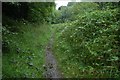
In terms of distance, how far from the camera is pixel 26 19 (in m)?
33.4

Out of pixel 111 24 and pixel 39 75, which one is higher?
pixel 111 24

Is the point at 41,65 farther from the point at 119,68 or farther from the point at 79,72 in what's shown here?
the point at 119,68

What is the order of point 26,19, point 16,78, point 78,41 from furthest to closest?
point 26,19 → point 78,41 → point 16,78

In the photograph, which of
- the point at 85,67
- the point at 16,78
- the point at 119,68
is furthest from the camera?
the point at 85,67

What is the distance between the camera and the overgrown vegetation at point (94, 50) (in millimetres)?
20009

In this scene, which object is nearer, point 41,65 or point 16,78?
point 16,78

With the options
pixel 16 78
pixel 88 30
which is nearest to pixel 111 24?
pixel 88 30

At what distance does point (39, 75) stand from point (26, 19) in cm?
1519

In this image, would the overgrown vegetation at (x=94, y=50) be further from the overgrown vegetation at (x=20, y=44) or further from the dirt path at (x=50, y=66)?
the overgrown vegetation at (x=20, y=44)

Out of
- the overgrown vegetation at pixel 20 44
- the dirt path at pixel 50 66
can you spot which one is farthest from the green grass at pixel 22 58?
the dirt path at pixel 50 66

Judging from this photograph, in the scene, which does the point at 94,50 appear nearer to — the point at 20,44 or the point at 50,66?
the point at 50,66

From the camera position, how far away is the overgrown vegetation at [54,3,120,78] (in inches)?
788

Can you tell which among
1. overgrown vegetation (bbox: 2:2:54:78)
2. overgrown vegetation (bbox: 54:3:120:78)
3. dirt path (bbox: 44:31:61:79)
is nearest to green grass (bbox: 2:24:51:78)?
overgrown vegetation (bbox: 2:2:54:78)

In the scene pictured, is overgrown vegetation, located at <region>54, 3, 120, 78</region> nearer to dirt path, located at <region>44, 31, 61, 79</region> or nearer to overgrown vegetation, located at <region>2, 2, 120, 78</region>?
overgrown vegetation, located at <region>2, 2, 120, 78</region>
